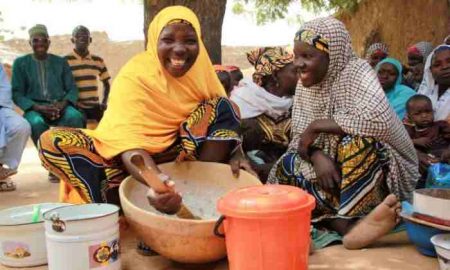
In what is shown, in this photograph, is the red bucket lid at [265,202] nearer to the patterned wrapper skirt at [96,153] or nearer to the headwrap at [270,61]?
the patterned wrapper skirt at [96,153]

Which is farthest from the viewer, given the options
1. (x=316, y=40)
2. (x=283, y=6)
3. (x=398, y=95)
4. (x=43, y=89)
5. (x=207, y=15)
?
(x=283, y=6)

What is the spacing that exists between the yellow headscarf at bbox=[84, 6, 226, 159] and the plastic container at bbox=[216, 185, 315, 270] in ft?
2.78

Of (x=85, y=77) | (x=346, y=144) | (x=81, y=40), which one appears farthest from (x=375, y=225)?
(x=81, y=40)

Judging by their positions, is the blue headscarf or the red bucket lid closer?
the red bucket lid

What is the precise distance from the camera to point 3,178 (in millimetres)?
5070

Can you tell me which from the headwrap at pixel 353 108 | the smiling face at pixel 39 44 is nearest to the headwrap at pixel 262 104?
the headwrap at pixel 353 108

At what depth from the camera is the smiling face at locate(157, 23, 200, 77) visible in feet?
9.46

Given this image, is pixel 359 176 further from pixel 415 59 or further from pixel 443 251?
pixel 415 59

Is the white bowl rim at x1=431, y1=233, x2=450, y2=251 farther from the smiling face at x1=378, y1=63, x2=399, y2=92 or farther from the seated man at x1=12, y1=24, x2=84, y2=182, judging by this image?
the seated man at x1=12, y1=24, x2=84, y2=182

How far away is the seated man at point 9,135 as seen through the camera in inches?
196

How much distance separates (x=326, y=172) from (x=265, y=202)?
2.87ft

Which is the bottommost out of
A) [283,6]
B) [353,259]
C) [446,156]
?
[353,259]

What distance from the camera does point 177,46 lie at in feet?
9.48

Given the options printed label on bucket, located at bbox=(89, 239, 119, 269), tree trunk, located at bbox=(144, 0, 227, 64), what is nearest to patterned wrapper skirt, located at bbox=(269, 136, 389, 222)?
printed label on bucket, located at bbox=(89, 239, 119, 269)
